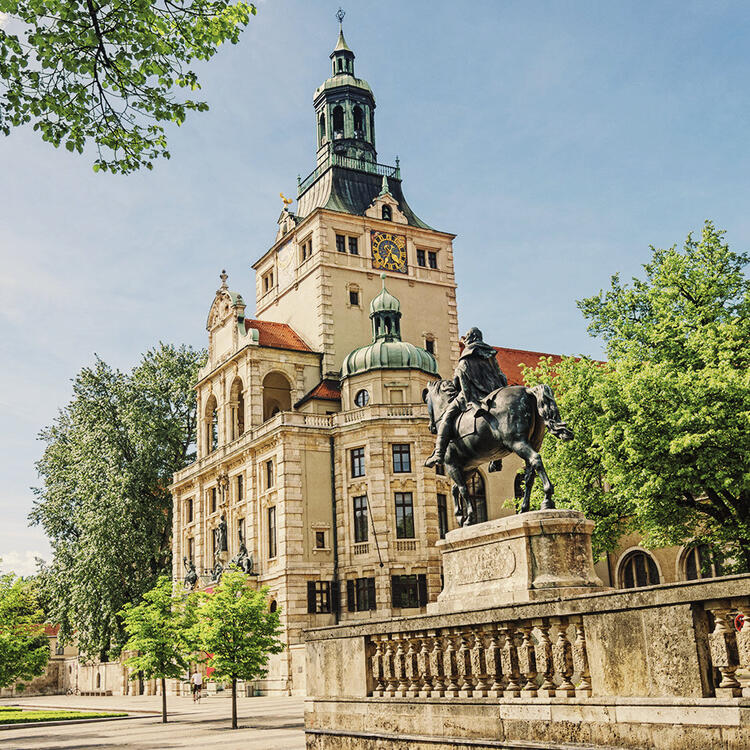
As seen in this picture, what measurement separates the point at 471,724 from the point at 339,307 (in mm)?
44615

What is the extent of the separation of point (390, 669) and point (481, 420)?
3997mm

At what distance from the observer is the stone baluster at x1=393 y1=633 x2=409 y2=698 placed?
35.9 ft

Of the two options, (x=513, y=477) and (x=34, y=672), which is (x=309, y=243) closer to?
(x=513, y=477)

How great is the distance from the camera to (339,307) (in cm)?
5350

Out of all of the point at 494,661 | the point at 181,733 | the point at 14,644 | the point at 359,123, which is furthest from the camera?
the point at 359,123

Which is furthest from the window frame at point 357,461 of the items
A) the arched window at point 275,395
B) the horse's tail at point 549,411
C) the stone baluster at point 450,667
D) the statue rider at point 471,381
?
the stone baluster at point 450,667

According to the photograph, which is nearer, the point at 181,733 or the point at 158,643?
the point at 181,733

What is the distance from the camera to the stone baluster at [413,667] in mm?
10750

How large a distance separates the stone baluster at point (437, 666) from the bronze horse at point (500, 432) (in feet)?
8.84

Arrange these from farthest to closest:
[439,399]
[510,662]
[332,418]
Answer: [332,418]
[439,399]
[510,662]

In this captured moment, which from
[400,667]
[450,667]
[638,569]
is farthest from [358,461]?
[450,667]

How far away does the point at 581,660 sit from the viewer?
8.75m

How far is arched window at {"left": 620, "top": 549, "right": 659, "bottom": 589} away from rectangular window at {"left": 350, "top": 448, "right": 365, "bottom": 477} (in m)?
14.2

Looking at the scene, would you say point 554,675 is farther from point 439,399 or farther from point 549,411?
point 439,399
